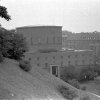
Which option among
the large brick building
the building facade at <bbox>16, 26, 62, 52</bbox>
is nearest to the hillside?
the large brick building

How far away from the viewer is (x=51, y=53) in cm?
6288

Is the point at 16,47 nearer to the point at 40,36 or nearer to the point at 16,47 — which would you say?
the point at 16,47

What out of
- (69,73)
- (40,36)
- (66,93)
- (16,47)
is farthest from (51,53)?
(66,93)

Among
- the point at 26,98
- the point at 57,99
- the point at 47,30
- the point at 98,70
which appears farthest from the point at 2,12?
the point at 47,30

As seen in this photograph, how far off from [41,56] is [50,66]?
3.15 metres

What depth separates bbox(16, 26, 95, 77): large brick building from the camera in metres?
61.6

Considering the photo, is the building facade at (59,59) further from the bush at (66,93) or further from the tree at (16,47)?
the bush at (66,93)

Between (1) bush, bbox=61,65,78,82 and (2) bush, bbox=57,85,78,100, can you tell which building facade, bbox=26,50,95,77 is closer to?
(1) bush, bbox=61,65,78,82

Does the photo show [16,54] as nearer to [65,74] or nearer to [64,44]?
[65,74]

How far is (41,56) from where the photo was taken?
61594 mm

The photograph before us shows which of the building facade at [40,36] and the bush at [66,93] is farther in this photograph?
the building facade at [40,36]

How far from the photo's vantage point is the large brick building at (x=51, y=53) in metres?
61.6

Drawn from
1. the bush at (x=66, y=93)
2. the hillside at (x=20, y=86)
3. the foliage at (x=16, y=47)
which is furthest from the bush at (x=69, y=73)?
the bush at (x=66, y=93)

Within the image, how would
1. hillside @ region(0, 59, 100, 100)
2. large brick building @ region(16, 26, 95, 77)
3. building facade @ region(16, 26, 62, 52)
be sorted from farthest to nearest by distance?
building facade @ region(16, 26, 62, 52), large brick building @ region(16, 26, 95, 77), hillside @ region(0, 59, 100, 100)
